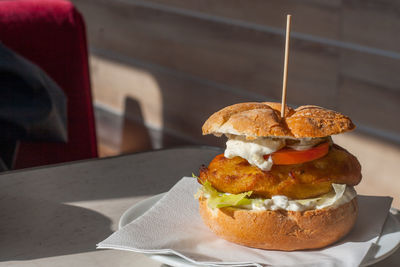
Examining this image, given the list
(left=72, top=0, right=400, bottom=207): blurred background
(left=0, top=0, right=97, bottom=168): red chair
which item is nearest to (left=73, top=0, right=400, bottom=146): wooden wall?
(left=72, top=0, right=400, bottom=207): blurred background

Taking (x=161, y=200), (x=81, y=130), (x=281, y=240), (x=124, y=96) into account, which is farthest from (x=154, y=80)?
(x=281, y=240)

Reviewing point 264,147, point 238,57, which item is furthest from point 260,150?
point 238,57

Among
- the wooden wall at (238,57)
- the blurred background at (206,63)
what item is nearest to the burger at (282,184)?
the blurred background at (206,63)

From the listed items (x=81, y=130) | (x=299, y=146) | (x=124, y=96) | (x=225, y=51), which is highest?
(x=299, y=146)

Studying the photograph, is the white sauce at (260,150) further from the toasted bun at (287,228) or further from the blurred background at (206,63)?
the blurred background at (206,63)

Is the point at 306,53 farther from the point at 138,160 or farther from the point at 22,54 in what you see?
the point at 138,160

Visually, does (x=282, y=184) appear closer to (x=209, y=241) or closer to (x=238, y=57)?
(x=209, y=241)
